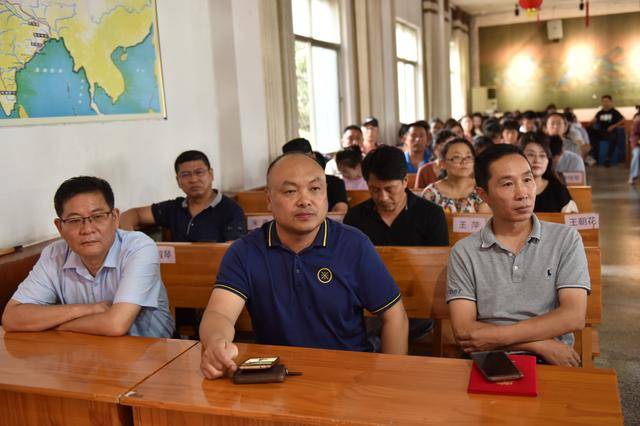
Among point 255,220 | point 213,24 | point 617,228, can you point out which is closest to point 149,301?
point 255,220

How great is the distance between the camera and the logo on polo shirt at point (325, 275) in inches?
80.0

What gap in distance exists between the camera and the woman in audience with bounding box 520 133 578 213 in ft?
13.1

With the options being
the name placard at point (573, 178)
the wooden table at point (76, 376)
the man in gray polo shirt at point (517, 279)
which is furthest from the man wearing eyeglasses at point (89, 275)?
the name placard at point (573, 178)

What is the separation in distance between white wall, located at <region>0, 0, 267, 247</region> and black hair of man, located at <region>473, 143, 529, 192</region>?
252cm

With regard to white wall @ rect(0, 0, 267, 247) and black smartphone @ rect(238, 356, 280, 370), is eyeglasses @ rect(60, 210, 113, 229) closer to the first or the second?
black smartphone @ rect(238, 356, 280, 370)

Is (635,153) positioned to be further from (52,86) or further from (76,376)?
(76,376)

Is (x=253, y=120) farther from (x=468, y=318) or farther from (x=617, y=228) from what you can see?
(x=617, y=228)

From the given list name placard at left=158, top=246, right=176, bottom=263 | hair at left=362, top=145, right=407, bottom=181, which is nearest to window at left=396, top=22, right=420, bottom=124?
hair at left=362, top=145, right=407, bottom=181

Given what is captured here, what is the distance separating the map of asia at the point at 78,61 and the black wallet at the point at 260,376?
8.13 feet

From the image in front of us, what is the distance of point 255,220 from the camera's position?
160 inches

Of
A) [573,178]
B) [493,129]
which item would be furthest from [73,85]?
[493,129]

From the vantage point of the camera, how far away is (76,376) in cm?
168

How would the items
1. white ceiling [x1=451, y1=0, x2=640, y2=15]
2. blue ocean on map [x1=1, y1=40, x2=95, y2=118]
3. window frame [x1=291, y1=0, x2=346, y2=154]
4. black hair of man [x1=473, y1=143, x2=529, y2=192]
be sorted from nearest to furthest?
black hair of man [x1=473, y1=143, x2=529, y2=192], blue ocean on map [x1=1, y1=40, x2=95, y2=118], window frame [x1=291, y1=0, x2=346, y2=154], white ceiling [x1=451, y1=0, x2=640, y2=15]

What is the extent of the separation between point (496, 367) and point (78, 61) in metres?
3.29
